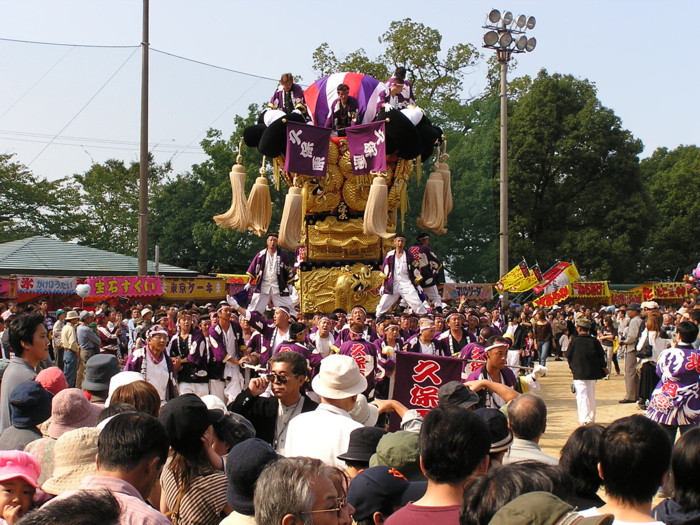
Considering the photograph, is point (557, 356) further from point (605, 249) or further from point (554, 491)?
point (554, 491)

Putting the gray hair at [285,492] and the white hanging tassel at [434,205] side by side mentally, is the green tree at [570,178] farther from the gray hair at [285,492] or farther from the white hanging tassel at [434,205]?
the gray hair at [285,492]

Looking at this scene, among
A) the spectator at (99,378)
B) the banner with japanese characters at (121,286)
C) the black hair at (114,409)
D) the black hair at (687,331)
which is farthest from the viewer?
the banner with japanese characters at (121,286)

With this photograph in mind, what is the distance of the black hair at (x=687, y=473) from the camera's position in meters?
3.18

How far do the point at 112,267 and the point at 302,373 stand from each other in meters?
22.8

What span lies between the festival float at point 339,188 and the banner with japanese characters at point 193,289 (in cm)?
550

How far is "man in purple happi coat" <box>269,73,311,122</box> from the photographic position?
14993 mm

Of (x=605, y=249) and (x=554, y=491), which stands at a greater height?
(x=605, y=249)

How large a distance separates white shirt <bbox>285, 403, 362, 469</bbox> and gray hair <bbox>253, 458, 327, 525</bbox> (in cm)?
132

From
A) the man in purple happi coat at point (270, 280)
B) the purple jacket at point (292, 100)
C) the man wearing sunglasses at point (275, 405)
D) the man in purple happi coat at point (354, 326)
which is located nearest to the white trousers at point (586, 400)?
the man in purple happi coat at point (354, 326)

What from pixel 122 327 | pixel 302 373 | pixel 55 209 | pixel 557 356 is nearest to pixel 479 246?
pixel 557 356

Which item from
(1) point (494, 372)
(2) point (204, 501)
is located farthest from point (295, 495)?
(1) point (494, 372)

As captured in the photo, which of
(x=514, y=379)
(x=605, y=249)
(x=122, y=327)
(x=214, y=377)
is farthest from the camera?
(x=605, y=249)

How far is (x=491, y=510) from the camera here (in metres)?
2.55

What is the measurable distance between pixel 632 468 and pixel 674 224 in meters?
38.0
